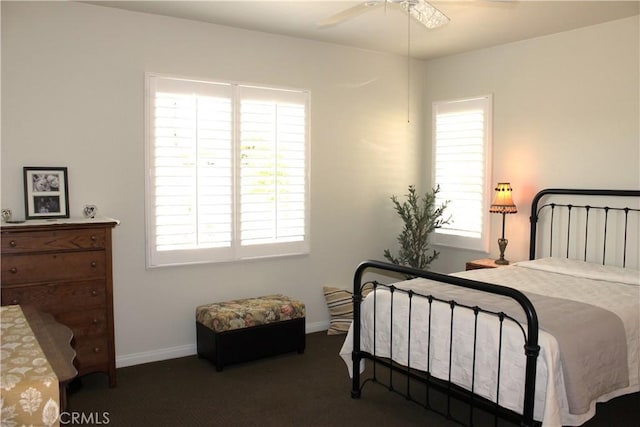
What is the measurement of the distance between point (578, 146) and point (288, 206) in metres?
2.44

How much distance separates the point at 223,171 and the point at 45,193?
1.30m

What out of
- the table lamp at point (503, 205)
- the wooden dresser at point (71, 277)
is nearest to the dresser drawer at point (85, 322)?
the wooden dresser at point (71, 277)

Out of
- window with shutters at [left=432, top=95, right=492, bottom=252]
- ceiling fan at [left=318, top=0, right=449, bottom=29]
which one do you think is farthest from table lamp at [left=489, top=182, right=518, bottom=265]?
ceiling fan at [left=318, top=0, right=449, bottom=29]

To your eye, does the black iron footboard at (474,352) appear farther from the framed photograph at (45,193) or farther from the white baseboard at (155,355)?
the framed photograph at (45,193)

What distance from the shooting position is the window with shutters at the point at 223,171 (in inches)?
163

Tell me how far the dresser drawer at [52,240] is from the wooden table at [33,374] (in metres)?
0.95

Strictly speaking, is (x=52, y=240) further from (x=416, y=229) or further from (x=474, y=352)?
(x=416, y=229)

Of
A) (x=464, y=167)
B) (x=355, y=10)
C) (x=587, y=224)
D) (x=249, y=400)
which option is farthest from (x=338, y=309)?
(x=355, y=10)

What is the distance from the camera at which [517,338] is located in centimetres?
262

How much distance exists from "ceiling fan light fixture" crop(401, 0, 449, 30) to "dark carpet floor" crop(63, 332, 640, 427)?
2.31 m

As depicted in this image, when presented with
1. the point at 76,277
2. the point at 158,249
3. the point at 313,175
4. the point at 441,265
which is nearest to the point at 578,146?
the point at 441,265

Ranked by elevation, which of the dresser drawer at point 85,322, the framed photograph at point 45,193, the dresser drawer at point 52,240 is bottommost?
the dresser drawer at point 85,322

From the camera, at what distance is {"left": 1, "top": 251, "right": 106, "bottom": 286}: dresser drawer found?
3283 mm

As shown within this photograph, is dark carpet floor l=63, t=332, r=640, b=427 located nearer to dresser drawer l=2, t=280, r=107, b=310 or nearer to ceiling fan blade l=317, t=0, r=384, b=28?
dresser drawer l=2, t=280, r=107, b=310
